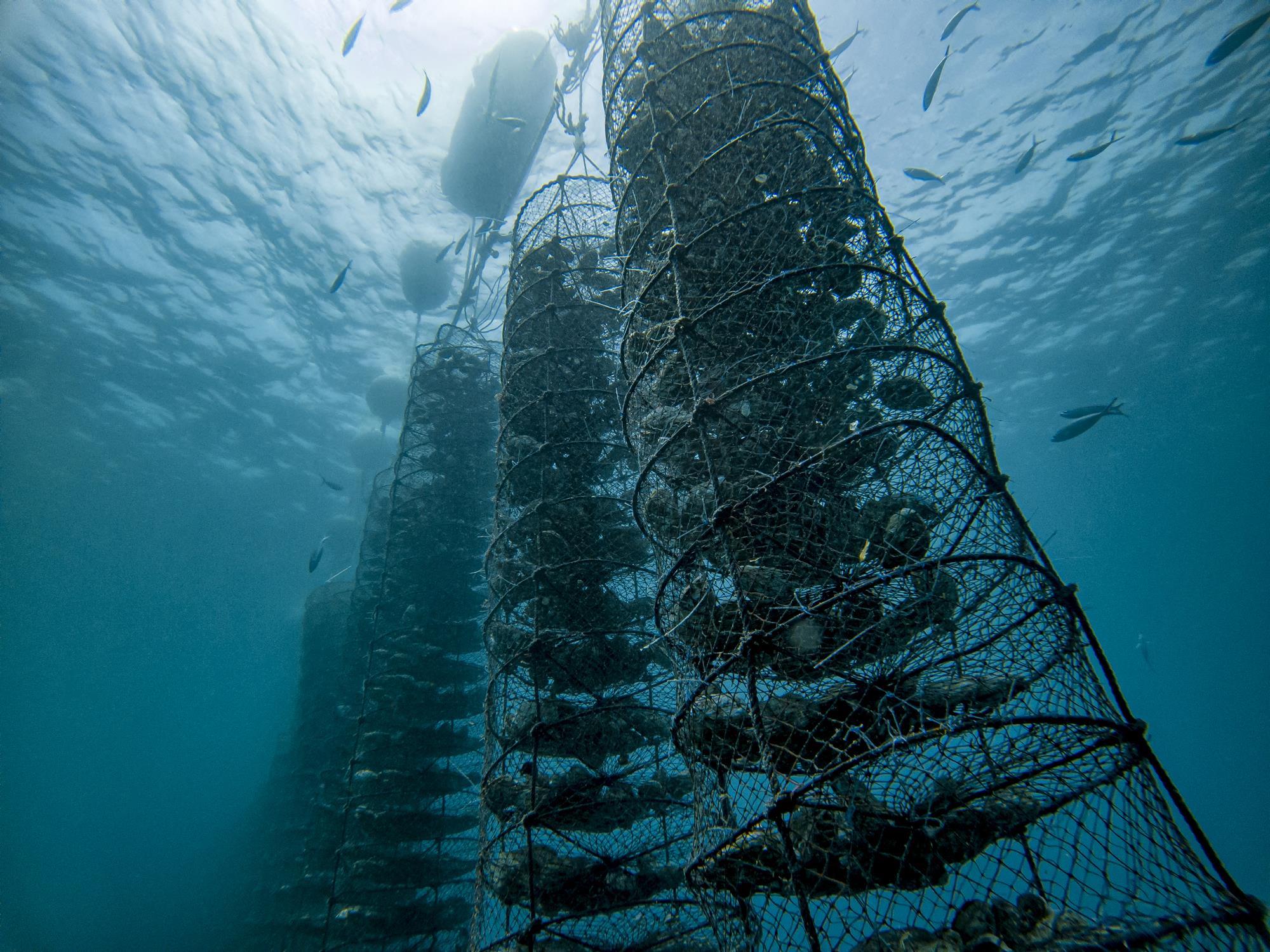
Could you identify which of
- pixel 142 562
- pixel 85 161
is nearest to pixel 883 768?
pixel 85 161

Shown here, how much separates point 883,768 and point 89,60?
22.5m

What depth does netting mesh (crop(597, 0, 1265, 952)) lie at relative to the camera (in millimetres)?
2236

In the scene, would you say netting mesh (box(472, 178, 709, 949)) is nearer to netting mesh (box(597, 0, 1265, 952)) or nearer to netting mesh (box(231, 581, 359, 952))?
netting mesh (box(597, 0, 1265, 952))

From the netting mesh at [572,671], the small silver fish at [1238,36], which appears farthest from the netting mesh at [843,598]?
the small silver fish at [1238,36]

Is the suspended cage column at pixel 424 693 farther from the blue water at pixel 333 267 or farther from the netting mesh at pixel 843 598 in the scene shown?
the blue water at pixel 333 267

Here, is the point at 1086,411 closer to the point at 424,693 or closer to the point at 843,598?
the point at 843,598

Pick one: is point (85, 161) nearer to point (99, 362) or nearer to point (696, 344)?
point (99, 362)

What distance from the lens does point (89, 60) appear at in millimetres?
13766

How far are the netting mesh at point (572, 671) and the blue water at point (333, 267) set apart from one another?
1162cm

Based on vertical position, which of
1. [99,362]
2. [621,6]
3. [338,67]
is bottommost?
[621,6]

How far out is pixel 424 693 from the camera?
755 centimetres

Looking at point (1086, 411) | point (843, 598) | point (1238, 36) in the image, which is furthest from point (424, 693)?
point (1238, 36)

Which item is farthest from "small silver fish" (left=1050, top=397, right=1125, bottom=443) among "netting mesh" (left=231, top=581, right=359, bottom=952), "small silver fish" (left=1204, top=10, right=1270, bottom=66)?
"netting mesh" (left=231, top=581, right=359, bottom=952)

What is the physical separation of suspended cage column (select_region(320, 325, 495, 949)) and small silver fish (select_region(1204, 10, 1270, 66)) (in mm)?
12165
